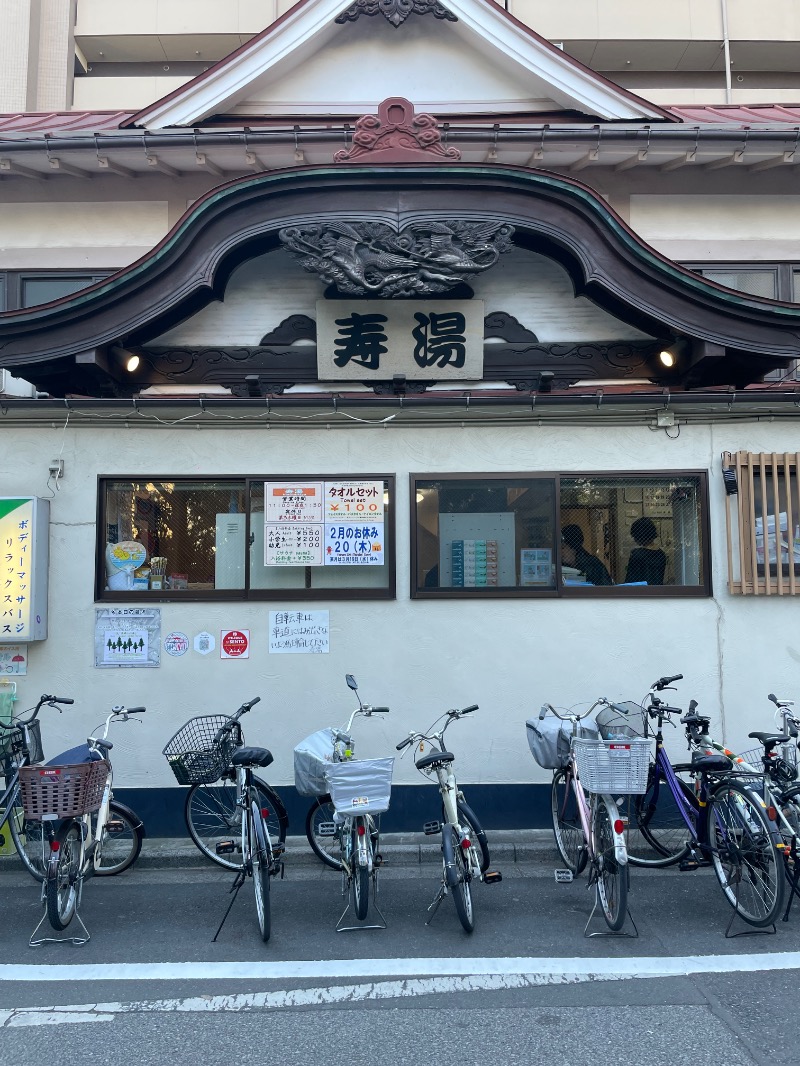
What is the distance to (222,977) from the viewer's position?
16.3ft

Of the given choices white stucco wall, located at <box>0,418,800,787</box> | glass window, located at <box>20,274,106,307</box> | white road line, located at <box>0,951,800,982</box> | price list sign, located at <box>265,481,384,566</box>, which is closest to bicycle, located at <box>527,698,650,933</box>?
white road line, located at <box>0,951,800,982</box>

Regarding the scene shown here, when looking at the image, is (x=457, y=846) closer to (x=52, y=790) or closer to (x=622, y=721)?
(x=622, y=721)

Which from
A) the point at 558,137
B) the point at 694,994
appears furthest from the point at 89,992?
the point at 558,137

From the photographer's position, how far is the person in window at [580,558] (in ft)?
25.5

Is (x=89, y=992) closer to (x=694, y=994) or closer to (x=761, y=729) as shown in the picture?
(x=694, y=994)

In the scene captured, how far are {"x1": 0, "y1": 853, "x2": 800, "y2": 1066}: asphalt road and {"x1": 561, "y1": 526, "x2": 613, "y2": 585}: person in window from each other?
8.83ft

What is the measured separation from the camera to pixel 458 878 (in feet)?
17.8

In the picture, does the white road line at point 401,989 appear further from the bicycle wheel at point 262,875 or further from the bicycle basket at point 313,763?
the bicycle basket at point 313,763

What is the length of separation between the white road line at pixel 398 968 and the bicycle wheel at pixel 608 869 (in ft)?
1.17

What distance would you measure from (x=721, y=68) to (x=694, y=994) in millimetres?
15869

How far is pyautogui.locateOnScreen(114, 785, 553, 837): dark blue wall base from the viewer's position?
757 cm

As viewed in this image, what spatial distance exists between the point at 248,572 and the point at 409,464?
1853 mm

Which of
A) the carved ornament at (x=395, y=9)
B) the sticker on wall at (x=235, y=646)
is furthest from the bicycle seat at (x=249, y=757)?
the carved ornament at (x=395, y=9)

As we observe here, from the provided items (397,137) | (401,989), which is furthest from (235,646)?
(397,137)
